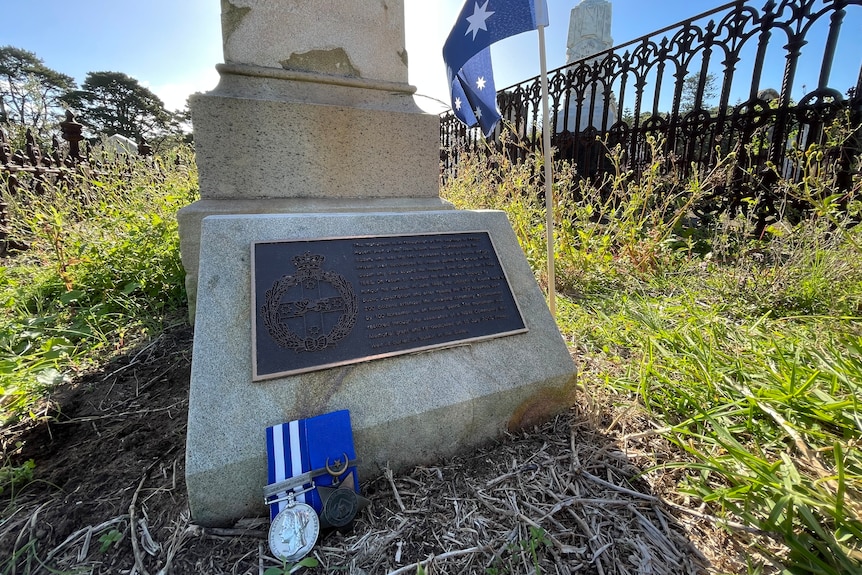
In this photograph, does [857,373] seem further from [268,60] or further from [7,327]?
[7,327]

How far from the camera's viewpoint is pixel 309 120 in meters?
2.46

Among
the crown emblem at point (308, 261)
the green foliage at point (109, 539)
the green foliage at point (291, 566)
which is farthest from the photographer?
the crown emblem at point (308, 261)

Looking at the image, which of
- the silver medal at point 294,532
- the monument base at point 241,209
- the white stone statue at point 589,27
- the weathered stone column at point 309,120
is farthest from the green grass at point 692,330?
the white stone statue at point 589,27

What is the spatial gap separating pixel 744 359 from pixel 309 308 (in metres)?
2.05

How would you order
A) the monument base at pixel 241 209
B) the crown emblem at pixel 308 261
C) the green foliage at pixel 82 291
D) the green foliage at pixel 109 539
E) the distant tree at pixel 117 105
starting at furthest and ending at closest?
the distant tree at pixel 117 105, the monument base at pixel 241 209, the green foliage at pixel 82 291, the crown emblem at pixel 308 261, the green foliage at pixel 109 539

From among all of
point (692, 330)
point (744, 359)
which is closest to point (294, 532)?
point (744, 359)

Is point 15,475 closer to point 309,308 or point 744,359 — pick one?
point 309,308

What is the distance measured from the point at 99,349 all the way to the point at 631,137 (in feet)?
19.6

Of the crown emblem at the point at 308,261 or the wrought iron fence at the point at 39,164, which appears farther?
the wrought iron fence at the point at 39,164

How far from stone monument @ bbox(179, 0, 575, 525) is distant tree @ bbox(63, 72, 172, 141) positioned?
40.5 meters

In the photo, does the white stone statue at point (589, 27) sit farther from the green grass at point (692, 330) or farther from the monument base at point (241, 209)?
the monument base at point (241, 209)

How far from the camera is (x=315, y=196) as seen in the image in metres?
2.58

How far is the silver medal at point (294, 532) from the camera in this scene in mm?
1193

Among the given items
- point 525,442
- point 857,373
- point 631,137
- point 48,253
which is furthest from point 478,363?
point 631,137
